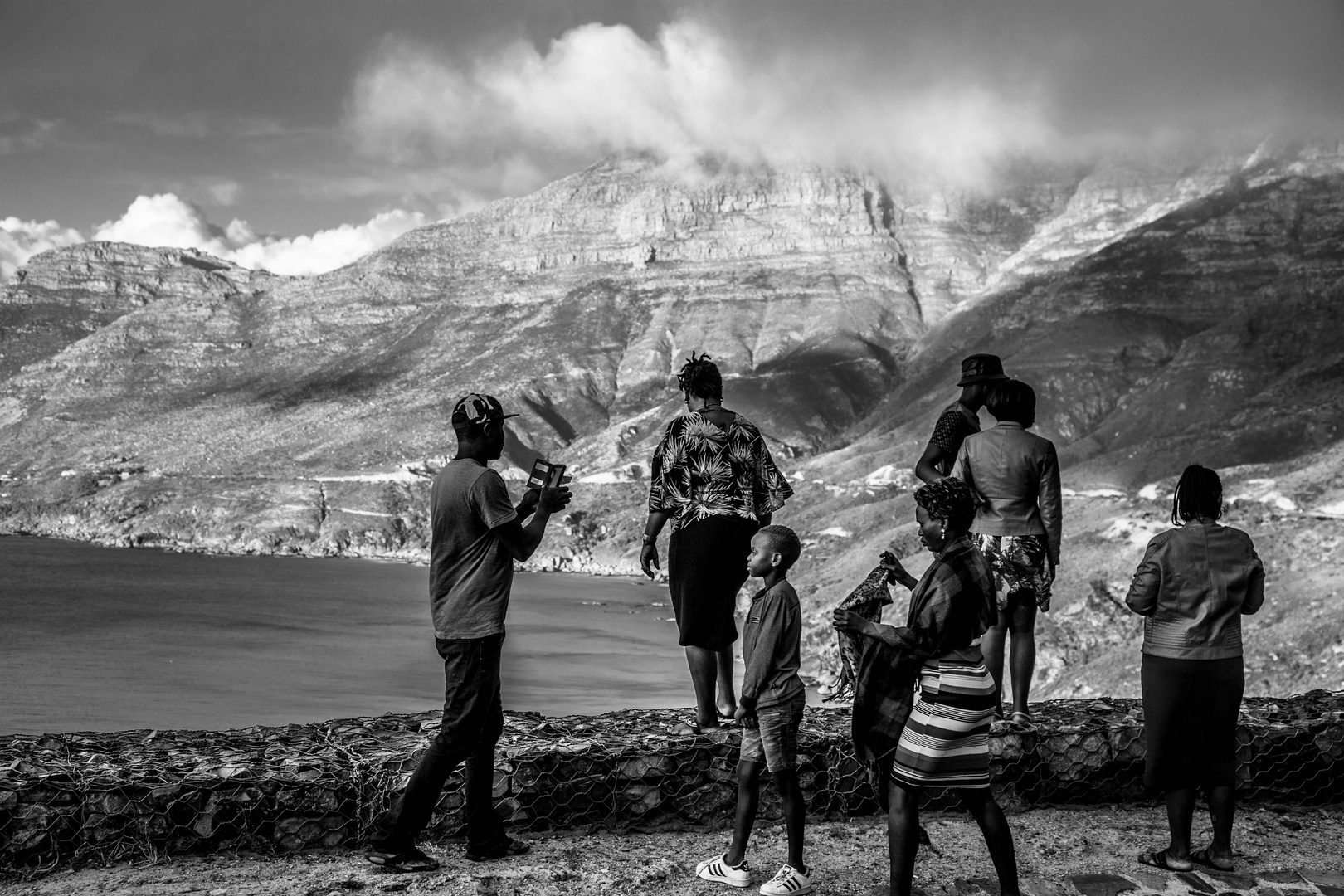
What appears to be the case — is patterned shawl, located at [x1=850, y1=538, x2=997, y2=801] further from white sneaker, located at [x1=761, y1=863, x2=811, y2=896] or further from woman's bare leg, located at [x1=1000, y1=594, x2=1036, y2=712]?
woman's bare leg, located at [x1=1000, y1=594, x2=1036, y2=712]

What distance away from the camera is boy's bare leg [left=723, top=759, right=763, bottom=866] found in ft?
17.7

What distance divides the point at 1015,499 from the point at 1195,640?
1.15 m

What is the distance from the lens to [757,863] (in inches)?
236

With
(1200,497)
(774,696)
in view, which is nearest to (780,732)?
(774,696)

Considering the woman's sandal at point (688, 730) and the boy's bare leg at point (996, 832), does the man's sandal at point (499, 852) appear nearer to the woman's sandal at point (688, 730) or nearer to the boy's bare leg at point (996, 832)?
the woman's sandal at point (688, 730)

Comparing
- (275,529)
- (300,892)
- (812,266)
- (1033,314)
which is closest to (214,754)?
(300,892)

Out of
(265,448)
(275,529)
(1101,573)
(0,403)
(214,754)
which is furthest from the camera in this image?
(0,403)

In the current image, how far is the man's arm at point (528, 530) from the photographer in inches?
211

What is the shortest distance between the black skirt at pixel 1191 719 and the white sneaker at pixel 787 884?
1.88m

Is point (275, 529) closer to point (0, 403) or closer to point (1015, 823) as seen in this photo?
point (0, 403)

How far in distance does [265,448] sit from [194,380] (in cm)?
4318

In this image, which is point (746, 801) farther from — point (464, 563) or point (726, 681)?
point (464, 563)

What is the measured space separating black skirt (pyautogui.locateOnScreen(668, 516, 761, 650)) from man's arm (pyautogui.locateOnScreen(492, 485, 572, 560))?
0.97 m

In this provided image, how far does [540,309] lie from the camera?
187 meters
